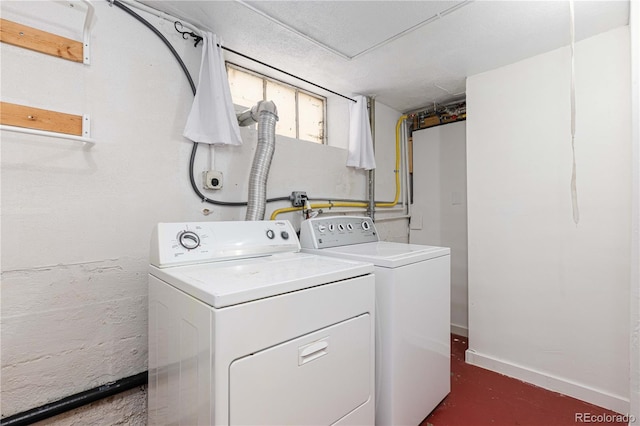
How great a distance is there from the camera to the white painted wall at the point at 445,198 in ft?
9.13

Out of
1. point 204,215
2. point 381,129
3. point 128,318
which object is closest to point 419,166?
point 381,129

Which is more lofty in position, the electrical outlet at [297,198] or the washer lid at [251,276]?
the electrical outlet at [297,198]

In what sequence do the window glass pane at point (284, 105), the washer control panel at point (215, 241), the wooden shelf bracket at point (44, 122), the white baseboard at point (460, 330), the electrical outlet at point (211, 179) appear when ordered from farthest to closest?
the white baseboard at point (460, 330) → the window glass pane at point (284, 105) → the electrical outlet at point (211, 179) → the washer control panel at point (215, 241) → the wooden shelf bracket at point (44, 122)

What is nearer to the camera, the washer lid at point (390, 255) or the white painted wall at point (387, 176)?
the washer lid at point (390, 255)

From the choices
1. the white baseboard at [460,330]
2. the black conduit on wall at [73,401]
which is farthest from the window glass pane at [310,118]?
the white baseboard at [460,330]

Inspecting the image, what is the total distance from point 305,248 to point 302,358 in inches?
35.4

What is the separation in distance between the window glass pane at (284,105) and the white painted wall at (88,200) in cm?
73

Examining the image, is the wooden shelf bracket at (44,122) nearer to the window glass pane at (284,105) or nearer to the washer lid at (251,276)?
the washer lid at (251,276)

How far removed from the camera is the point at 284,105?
2.40 metres

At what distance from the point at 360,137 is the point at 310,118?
48 cm

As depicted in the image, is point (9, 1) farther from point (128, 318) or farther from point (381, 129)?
point (381, 129)

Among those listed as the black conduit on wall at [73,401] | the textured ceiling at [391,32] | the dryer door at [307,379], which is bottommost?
the black conduit on wall at [73,401]

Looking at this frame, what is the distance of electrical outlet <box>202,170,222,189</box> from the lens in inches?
66.1

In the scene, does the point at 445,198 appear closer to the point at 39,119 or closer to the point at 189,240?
the point at 189,240
